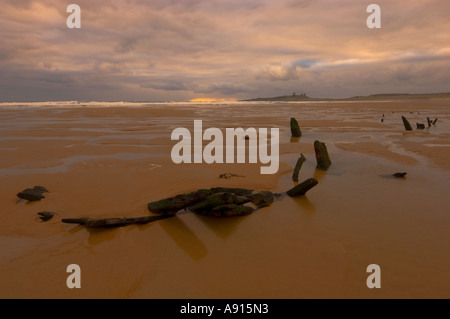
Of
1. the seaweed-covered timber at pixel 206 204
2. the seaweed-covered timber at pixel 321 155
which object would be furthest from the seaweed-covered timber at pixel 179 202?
the seaweed-covered timber at pixel 321 155

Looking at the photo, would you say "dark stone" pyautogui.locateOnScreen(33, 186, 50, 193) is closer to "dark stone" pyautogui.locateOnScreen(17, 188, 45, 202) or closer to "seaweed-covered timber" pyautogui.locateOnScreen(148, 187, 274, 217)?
"dark stone" pyautogui.locateOnScreen(17, 188, 45, 202)

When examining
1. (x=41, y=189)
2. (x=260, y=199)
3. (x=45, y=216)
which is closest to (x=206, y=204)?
(x=260, y=199)

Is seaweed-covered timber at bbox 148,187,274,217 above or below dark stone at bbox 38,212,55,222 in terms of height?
above

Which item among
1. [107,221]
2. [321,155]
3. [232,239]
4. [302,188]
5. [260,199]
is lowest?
[232,239]

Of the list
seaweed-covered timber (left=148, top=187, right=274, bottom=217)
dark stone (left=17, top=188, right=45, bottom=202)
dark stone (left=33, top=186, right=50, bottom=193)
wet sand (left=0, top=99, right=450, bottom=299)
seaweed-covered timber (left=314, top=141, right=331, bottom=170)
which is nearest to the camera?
wet sand (left=0, top=99, right=450, bottom=299)

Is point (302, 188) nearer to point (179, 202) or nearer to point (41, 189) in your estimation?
point (179, 202)

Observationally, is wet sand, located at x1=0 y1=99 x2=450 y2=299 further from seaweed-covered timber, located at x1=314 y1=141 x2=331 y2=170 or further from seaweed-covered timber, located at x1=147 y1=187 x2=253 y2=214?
seaweed-covered timber, located at x1=314 y1=141 x2=331 y2=170

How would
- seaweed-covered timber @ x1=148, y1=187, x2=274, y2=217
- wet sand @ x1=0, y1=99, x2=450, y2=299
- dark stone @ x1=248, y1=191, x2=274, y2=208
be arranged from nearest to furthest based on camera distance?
wet sand @ x1=0, y1=99, x2=450, y2=299
seaweed-covered timber @ x1=148, y1=187, x2=274, y2=217
dark stone @ x1=248, y1=191, x2=274, y2=208

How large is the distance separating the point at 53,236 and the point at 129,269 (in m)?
1.59

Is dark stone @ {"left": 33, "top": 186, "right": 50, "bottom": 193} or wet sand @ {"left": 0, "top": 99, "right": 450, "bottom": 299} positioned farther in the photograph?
dark stone @ {"left": 33, "top": 186, "right": 50, "bottom": 193}

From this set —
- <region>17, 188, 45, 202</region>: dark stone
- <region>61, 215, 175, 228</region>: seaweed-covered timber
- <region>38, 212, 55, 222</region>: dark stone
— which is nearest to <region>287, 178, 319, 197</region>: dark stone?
<region>61, 215, 175, 228</region>: seaweed-covered timber

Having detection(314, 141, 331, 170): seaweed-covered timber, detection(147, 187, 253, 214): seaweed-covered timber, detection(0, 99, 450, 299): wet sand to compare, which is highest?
detection(314, 141, 331, 170): seaweed-covered timber
